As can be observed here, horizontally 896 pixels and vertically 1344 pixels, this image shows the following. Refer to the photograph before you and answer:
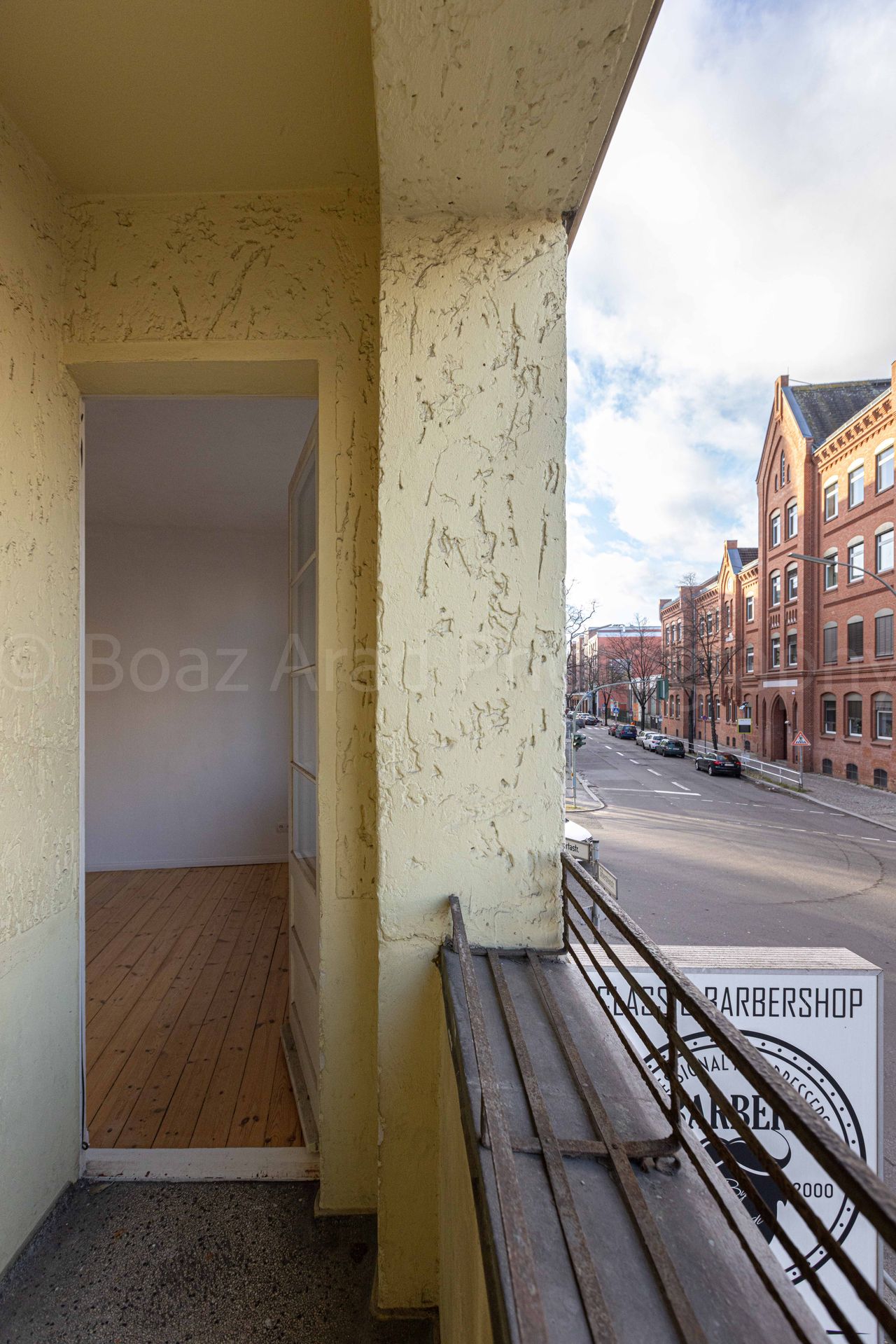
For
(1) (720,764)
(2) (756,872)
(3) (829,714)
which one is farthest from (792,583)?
(2) (756,872)

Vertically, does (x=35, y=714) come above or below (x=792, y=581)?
below

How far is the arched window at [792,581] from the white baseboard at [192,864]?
1471 cm

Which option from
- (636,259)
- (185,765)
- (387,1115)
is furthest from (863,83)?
(185,765)

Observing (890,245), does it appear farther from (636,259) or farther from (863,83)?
(863,83)

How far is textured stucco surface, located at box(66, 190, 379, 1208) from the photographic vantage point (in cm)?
138

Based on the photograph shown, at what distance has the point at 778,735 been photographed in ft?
56.9

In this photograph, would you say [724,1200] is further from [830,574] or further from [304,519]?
[830,574]

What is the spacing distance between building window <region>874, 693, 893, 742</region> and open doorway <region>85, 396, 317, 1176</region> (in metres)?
11.3

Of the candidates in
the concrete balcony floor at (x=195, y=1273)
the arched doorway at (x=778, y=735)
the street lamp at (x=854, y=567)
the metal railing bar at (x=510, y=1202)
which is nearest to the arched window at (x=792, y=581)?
the street lamp at (x=854, y=567)

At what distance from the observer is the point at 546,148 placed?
1010 mm

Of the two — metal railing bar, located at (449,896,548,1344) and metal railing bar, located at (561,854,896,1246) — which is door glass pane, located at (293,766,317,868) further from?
metal railing bar, located at (561,854,896,1246)

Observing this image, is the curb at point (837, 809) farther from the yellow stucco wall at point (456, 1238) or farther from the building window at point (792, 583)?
the yellow stucco wall at point (456, 1238)

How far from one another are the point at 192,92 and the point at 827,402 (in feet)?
44.7

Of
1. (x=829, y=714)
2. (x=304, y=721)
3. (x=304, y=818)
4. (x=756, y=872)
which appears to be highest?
(x=304, y=721)
